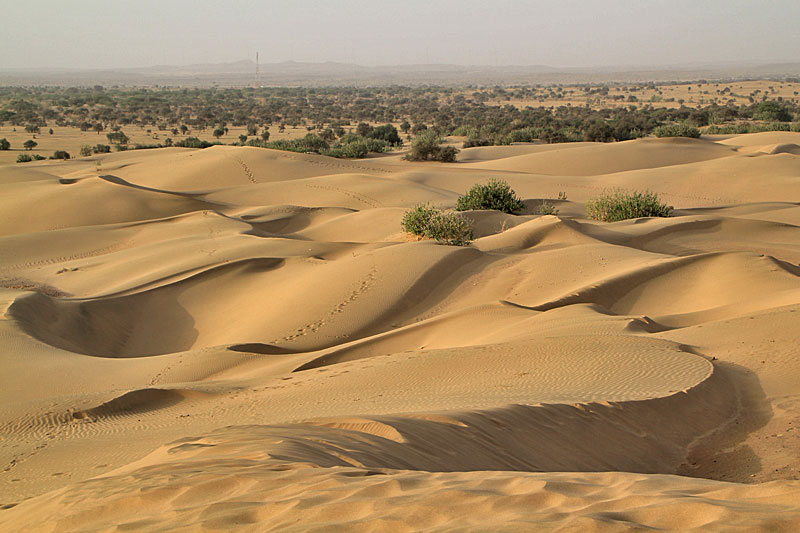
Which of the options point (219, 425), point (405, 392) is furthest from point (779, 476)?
point (219, 425)

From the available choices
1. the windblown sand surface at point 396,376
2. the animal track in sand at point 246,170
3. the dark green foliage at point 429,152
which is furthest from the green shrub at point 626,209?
the dark green foliage at point 429,152

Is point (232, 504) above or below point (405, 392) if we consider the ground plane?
above

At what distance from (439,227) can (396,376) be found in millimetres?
8454

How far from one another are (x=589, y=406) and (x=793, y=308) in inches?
168

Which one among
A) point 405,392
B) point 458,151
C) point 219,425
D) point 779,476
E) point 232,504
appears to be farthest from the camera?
point 458,151

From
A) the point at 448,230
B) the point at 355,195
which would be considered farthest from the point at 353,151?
the point at 448,230

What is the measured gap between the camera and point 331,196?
24578 mm

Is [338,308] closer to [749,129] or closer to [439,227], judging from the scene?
[439,227]

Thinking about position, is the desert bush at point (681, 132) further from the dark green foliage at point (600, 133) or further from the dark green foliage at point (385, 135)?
the dark green foliage at point (385, 135)

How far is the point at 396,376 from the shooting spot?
26.5 feet

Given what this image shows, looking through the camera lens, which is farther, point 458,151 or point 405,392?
point 458,151

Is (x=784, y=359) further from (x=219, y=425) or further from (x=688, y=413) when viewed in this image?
(x=219, y=425)

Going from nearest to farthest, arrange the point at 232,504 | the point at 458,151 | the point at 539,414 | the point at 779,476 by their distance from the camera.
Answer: the point at 232,504, the point at 779,476, the point at 539,414, the point at 458,151

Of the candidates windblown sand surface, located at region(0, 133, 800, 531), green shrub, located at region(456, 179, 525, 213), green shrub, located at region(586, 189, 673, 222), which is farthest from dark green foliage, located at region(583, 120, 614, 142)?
green shrub, located at region(456, 179, 525, 213)
